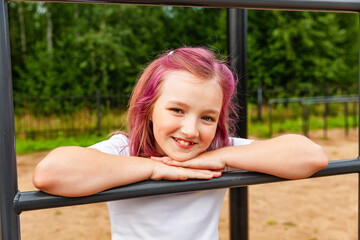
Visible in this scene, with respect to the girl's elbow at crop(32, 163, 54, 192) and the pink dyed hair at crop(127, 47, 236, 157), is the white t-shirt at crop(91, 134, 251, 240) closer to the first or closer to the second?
the pink dyed hair at crop(127, 47, 236, 157)

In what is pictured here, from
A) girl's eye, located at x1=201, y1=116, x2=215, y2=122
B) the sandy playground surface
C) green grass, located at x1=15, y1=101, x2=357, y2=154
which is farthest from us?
green grass, located at x1=15, y1=101, x2=357, y2=154

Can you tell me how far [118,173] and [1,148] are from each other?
224 millimetres

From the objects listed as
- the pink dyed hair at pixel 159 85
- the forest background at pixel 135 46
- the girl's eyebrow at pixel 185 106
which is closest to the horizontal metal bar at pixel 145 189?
the girl's eyebrow at pixel 185 106

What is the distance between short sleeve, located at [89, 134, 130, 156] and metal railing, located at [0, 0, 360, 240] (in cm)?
36

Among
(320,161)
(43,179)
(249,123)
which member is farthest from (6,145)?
(249,123)

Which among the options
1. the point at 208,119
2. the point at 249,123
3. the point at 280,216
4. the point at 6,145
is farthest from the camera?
the point at 249,123

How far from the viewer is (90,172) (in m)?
0.71

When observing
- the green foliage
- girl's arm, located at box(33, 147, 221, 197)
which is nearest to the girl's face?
girl's arm, located at box(33, 147, 221, 197)

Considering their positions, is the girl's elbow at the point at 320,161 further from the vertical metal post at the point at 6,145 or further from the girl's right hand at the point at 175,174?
the vertical metal post at the point at 6,145

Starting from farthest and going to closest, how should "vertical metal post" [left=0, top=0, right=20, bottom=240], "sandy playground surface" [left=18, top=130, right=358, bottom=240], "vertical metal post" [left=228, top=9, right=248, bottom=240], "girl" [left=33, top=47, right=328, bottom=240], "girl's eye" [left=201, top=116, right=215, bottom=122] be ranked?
"sandy playground surface" [left=18, top=130, right=358, bottom=240] < "vertical metal post" [left=228, top=9, right=248, bottom=240] < "girl's eye" [left=201, top=116, right=215, bottom=122] < "girl" [left=33, top=47, right=328, bottom=240] < "vertical metal post" [left=0, top=0, right=20, bottom=240]

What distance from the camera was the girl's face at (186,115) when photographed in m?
0.90

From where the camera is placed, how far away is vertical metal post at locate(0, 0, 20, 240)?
1.99 feet

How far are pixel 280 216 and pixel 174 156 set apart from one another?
2.81 m

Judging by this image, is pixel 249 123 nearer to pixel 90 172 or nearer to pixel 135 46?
pixel 135 46
